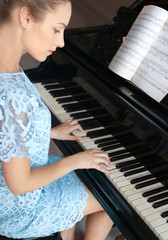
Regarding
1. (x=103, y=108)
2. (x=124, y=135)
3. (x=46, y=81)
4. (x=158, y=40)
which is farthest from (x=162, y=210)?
(x=46, y=81)

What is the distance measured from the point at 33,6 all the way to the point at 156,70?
2.18ft

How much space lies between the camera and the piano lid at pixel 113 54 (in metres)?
1.43

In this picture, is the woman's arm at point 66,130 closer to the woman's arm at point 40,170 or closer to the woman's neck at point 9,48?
the woman's arm at point 40,170

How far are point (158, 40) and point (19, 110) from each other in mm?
792

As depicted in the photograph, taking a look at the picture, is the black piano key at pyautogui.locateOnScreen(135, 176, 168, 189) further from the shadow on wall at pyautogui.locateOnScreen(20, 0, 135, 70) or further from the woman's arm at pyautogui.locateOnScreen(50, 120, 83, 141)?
the shadow on wall at pyautogui.locateOnScreen(20, 0, 135, 70)

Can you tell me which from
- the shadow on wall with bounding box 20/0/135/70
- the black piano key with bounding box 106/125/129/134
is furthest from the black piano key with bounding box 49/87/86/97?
the shadow on wall with bounding box 20/0/135/70

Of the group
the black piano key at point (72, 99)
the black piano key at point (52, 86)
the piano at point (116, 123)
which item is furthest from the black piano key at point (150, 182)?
the black piano key at point (52, 86)

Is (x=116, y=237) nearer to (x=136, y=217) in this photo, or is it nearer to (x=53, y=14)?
(x=136, y=217)

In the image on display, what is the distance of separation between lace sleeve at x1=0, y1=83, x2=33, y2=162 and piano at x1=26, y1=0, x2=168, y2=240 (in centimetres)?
51

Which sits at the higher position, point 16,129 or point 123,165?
point 16,129

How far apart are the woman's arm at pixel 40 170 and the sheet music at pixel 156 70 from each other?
391mm

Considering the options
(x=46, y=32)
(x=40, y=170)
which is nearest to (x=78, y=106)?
(x=40, y=170)

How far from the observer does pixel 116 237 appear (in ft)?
7.41

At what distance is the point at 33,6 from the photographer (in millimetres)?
1042
